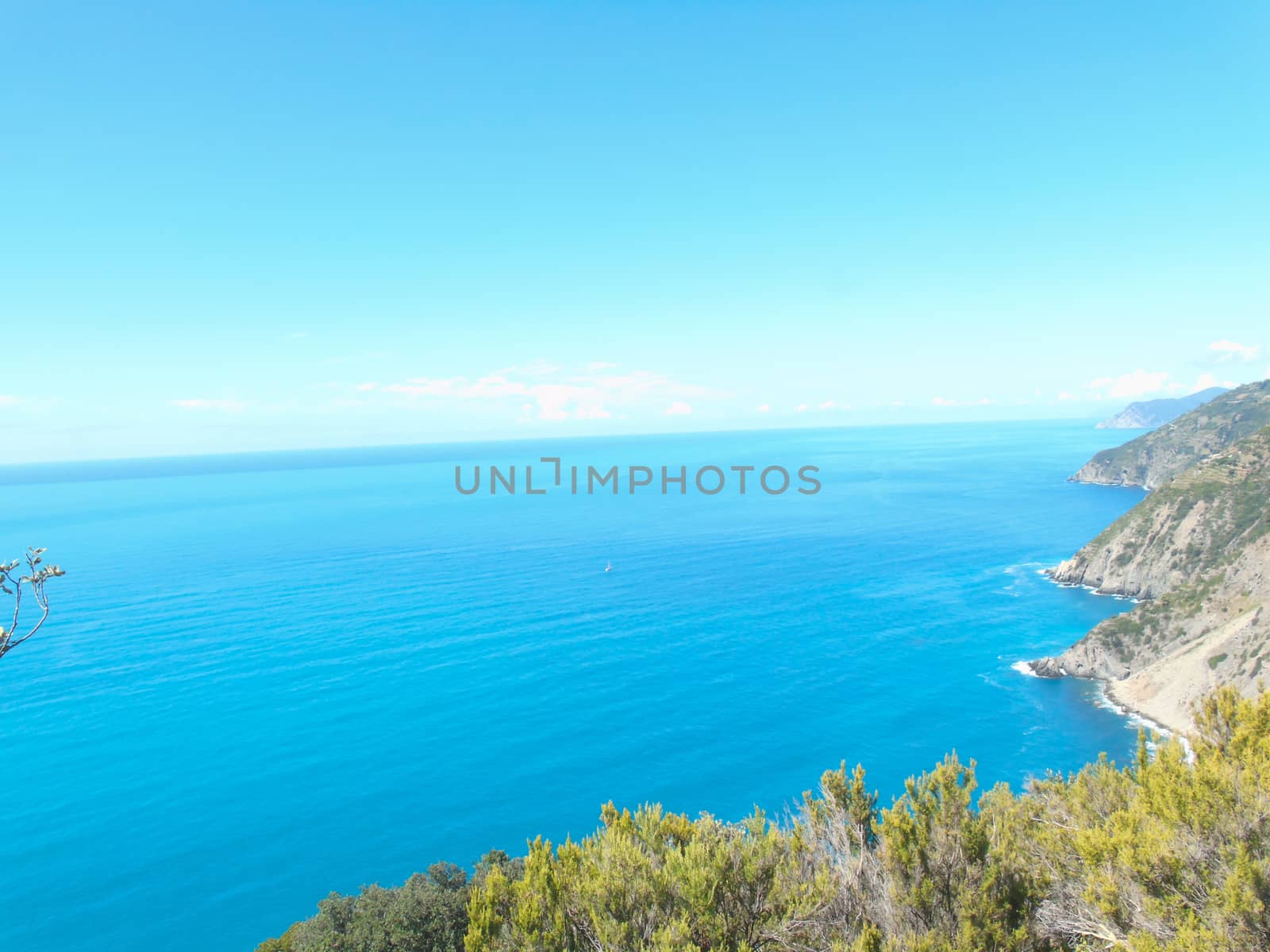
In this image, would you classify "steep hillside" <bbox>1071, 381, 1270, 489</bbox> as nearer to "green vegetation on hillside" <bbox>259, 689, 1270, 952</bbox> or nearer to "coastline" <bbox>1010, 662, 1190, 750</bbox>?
"coastline" <bbox>1010, 662, 1190, 750</bbox>

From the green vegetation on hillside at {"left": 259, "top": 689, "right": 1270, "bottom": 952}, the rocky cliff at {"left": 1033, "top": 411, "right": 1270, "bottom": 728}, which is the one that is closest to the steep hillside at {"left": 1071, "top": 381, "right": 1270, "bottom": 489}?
the rocky cliff at {"left": 1033, "top": 411, "right": 1270, "bottom": 728}

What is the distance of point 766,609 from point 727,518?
239ft

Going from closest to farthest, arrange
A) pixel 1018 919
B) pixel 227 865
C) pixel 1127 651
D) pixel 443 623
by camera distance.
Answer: pixel 1018 919 → pixel 227 865 → pixel 1127 651 → pixel 443 623

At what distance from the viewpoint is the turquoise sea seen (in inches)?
1706

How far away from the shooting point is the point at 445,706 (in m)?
62.5

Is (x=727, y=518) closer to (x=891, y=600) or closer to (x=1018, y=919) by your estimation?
(x=891, y=600)

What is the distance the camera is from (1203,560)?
87875mm

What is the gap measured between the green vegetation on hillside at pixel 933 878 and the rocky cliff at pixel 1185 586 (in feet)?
152

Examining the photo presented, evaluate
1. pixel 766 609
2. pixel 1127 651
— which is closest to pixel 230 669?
pixel 766 609

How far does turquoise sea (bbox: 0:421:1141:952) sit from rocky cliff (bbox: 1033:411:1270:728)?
536 cm

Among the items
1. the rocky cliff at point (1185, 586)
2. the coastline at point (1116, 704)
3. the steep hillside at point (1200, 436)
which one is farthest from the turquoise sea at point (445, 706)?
the steep hillside at point (1200, 436)

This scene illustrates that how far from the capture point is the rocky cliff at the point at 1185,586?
2441 inches

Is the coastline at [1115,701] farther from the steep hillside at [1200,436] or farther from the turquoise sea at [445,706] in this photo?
the steep hillside at [1200,436]

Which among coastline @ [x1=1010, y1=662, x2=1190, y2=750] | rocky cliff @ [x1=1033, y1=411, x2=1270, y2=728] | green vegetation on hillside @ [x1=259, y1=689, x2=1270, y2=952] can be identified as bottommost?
coastline @ [x1=1010, y1=662, x2=1190, y2=750]
